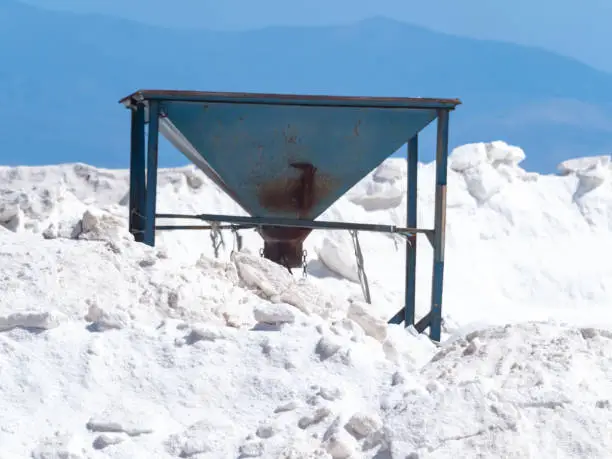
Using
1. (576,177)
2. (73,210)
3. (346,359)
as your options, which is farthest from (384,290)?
(346,359)

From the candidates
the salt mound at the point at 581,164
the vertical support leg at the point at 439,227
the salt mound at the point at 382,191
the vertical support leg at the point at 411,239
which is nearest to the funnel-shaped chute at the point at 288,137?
the vertical support leg at the point at 439,227

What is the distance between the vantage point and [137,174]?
26.6 ft

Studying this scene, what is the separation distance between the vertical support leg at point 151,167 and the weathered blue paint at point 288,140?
129 millimetres

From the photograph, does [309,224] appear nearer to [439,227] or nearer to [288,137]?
[288,137]

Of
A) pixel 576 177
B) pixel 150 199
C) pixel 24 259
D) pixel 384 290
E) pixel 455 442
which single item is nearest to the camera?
pixel 455 442

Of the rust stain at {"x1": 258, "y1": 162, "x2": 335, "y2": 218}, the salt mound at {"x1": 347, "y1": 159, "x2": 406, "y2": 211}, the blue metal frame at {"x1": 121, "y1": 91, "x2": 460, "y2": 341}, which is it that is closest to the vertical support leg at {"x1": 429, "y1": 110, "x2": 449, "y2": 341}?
the blue metal frame at {"x1": 121, "y1": 91, "x2": 460, "y2": 341}

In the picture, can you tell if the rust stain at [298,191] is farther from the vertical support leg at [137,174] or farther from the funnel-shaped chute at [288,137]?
the vertical support leg at [137,174]

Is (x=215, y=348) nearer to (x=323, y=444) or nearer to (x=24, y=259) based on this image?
(x=323, y=444)

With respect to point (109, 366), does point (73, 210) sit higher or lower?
higher

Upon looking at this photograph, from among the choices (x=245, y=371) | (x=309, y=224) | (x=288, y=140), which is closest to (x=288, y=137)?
(x=288, y=140)

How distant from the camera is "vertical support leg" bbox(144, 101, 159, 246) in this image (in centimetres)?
732

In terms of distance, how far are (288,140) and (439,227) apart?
127cm

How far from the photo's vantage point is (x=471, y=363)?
185 inches

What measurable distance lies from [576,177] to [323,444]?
13.1 m
